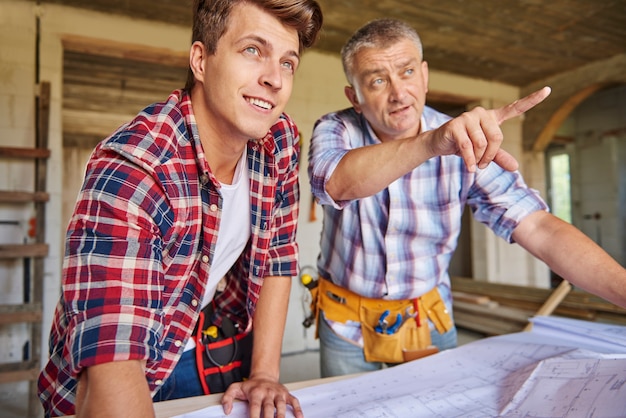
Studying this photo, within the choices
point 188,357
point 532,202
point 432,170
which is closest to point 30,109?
point 188,357

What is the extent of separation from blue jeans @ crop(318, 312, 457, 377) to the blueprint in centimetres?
31

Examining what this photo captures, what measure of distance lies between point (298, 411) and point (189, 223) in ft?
1.46

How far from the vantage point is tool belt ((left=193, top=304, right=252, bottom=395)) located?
122 cm

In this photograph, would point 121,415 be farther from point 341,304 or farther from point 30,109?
point 30,109

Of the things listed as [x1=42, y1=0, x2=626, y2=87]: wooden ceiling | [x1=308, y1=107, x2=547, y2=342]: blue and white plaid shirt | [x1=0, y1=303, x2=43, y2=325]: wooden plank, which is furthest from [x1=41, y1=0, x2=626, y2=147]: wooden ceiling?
[x1=308, y1=107, x2=547, y2=342]: blue and white plaid shirt

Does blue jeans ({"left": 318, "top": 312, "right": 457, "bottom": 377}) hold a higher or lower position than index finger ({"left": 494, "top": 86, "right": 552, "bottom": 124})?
lower

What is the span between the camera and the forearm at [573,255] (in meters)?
1.08

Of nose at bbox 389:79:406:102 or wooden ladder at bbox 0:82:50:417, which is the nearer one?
nose at bbox 389:79:406:102

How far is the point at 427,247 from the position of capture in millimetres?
1463

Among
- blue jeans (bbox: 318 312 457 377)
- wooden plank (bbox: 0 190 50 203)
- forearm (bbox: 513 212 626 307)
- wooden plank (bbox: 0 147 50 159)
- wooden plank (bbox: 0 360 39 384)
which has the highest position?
wooden plank (bbox: 0 147 50 159)

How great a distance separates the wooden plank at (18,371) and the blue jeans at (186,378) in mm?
2553

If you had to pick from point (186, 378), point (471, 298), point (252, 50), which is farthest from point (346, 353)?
point (471, 298)

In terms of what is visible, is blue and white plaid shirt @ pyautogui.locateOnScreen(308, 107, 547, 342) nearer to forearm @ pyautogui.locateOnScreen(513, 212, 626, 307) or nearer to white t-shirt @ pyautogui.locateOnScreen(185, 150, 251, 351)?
forearm @ pyautogui.locateOnScreen(513, 212, 626, 307)

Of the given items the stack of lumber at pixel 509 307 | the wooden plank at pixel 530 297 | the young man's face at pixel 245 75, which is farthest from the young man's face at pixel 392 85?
the stack of lumber at pixel 509 307
